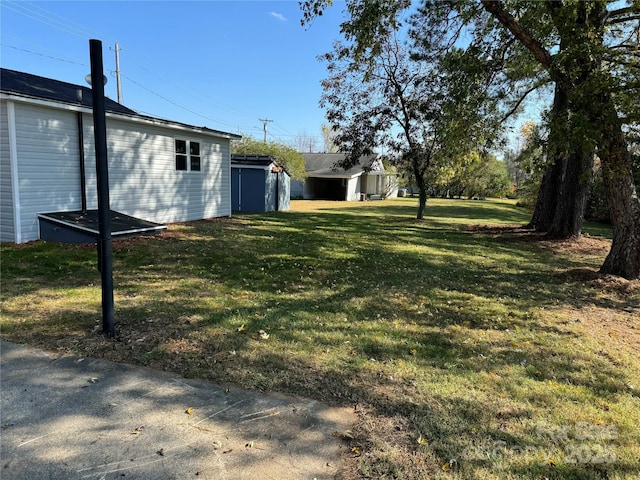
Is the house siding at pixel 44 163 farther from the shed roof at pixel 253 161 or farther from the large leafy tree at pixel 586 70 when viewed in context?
the shed roof at pixel 253 161

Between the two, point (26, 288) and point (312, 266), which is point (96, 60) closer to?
point (26, 288)

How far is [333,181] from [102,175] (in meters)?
36.0

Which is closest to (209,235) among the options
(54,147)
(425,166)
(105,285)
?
(54,147)

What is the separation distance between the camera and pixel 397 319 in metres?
5.05

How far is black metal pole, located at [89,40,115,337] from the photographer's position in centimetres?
368

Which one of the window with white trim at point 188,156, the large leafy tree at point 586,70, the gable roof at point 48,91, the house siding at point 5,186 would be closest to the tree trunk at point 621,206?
the large leafy tree at point 586,70

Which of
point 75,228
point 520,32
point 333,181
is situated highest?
point 520,32

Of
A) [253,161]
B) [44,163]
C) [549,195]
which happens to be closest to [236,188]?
[253,161]

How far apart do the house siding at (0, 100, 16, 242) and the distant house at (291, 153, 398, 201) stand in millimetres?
28560

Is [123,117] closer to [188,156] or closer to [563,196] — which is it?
[188,156]

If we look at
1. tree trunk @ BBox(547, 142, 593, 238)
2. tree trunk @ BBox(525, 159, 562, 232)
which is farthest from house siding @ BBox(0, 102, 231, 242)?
tree trunk @ BBox(525, 159, 562, 232)

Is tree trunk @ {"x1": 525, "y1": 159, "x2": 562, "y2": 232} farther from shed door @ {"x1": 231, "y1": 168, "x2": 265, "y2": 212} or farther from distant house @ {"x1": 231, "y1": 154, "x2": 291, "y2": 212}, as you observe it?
shed door @ {"x1": 231, "y1": 168, "x2": 265, "y2": 212}

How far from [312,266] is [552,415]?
533cm

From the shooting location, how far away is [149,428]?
2.68m
